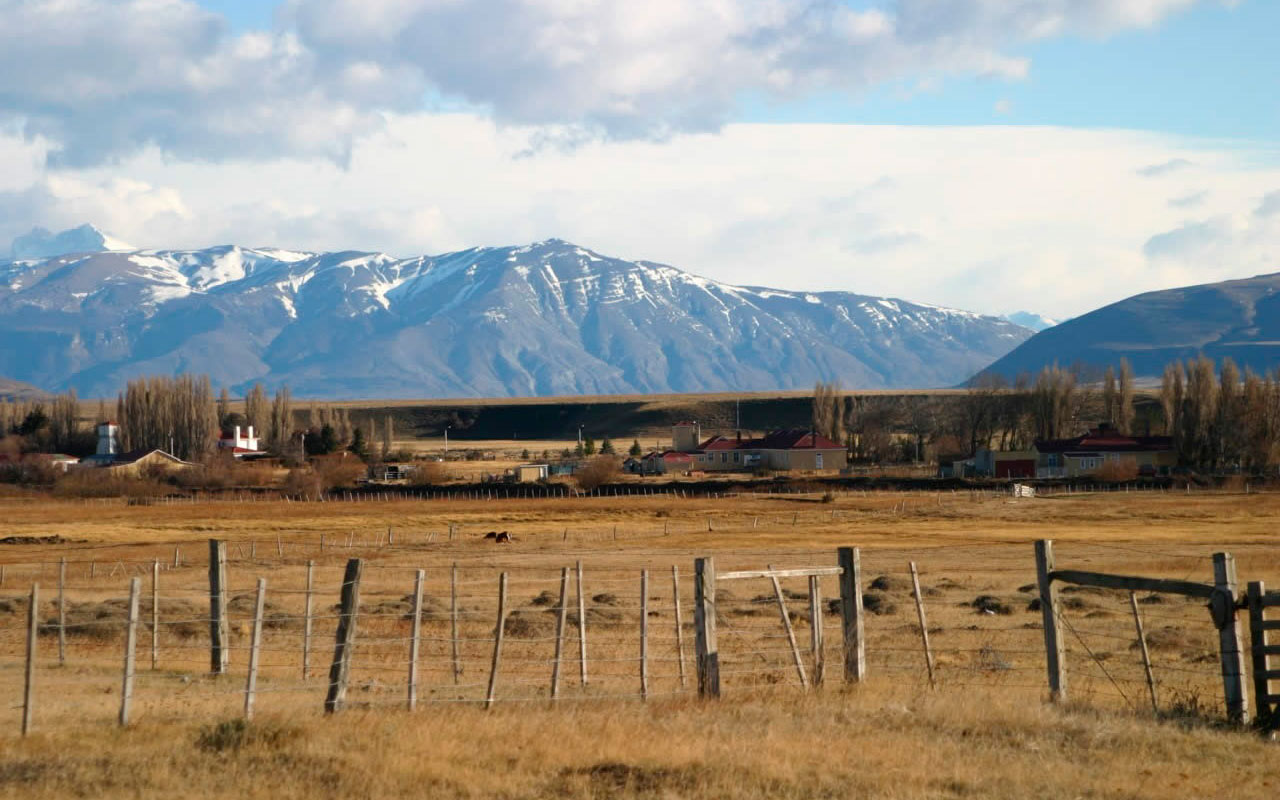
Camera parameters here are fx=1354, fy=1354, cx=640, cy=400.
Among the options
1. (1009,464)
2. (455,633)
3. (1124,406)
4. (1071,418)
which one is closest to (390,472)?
(1009,464)

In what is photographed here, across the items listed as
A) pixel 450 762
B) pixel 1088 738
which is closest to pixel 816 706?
pixel 1088 738

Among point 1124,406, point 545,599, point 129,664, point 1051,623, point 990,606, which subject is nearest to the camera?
point 129,664

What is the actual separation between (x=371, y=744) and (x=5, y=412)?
651 feet

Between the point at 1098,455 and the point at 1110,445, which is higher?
the point at 1110,445

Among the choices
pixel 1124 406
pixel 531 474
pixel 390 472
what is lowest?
pixel 531 474

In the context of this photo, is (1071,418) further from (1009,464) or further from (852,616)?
(852,616)

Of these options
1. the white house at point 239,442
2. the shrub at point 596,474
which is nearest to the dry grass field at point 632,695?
the shrub at point 596,474

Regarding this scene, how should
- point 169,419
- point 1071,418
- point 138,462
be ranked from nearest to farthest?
point 138,462 < point 1071,418 < point 169,419

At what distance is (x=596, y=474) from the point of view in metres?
117

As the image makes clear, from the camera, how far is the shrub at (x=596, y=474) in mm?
116125

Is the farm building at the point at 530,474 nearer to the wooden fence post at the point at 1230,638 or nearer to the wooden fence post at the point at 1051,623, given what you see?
the wooden fence post at the point at 1051,623

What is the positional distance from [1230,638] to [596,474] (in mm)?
101850

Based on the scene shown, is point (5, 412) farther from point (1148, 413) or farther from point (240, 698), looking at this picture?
point (240, 698)

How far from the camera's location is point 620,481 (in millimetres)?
119562
